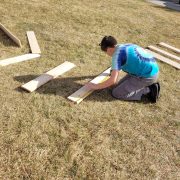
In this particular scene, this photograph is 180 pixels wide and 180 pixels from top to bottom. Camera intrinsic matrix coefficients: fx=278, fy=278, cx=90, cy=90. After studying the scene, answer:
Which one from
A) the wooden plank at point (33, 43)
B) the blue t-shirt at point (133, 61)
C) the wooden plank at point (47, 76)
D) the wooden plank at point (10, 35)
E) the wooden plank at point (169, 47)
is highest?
the blue t-shirt at point (133, 61)

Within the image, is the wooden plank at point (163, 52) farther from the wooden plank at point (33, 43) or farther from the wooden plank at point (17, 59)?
the wooden plank at point (17, 59)

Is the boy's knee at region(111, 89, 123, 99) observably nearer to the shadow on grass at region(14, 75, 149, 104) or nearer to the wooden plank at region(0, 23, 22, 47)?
the shadow on grass at region(14, 75, 149, 104)

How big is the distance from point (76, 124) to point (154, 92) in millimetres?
2005

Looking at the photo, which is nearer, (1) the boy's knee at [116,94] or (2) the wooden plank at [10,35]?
(1) the boy's knee at [116,94]

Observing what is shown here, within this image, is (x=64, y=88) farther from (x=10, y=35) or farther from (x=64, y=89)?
(x=10, y=35)

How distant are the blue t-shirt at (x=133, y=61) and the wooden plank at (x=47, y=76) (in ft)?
5.46

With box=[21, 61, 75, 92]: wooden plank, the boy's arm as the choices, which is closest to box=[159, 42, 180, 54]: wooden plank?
box=[21, 61, 75, 92]: wooden plank

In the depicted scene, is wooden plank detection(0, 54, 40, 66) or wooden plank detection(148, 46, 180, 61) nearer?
wooden plank detection(0, 54, 40, 66)

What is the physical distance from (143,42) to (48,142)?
19.9 feet

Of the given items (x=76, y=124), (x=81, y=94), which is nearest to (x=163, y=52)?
(x=81, y=94)

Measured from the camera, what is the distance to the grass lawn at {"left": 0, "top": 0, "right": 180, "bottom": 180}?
4422mm

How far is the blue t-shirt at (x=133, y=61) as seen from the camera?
5.64 m

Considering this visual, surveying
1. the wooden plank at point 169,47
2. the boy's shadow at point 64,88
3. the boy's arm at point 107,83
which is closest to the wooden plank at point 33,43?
the boy's shadow at point 64,88

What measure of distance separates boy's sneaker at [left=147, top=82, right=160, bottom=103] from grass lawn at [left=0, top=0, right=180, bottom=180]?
0.53 feet
